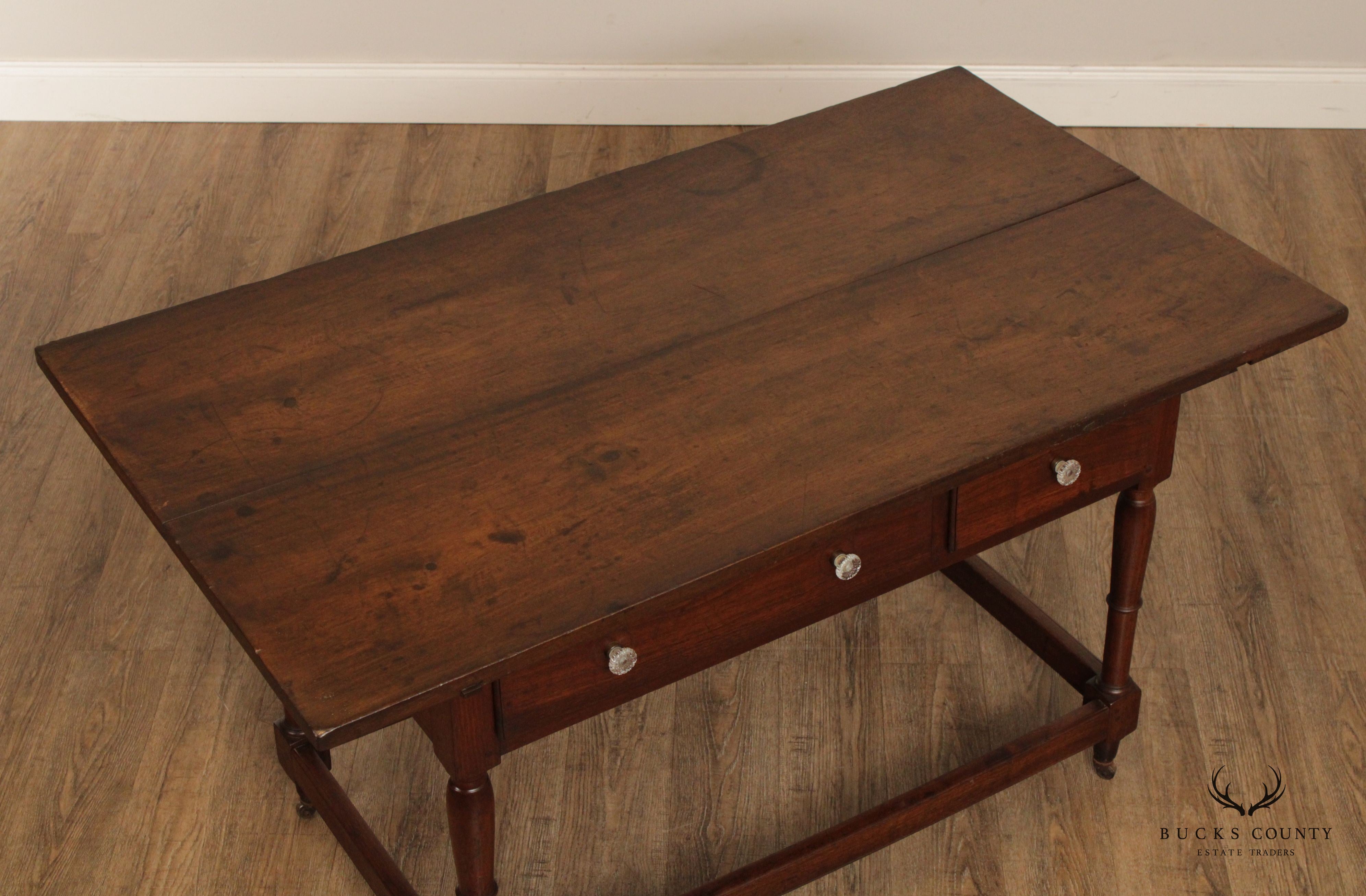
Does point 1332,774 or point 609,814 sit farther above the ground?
point 609,814

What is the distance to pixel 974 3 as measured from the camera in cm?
360

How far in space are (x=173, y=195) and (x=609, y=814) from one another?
2.08m

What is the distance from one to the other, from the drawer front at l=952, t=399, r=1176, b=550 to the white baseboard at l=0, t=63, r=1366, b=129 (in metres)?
1.98

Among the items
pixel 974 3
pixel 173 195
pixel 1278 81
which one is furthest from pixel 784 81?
pixel 173 195

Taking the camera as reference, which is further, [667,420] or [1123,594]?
[1123,594]

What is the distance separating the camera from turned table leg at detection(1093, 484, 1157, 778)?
2.02m

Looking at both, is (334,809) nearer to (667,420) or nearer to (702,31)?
(667,420)

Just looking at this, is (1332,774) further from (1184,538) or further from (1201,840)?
(1184,538)

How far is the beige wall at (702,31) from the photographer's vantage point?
11.9 feet

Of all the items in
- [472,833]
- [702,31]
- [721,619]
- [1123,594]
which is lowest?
[702,31]

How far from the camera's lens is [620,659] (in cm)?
160

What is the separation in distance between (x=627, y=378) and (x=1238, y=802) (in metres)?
1.14

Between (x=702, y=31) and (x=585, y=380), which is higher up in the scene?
(x=585, y=380)

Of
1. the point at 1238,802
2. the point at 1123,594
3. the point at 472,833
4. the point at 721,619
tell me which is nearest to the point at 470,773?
the point at 472,833
